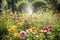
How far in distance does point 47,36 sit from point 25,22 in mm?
2017

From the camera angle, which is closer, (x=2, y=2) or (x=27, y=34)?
(x=27, y=34)

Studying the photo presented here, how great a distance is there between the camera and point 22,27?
711 cm

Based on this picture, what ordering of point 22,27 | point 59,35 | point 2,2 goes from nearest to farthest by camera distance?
point 59,35 < point 22,27 < point 2,2

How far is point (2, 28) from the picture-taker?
21.8 feet

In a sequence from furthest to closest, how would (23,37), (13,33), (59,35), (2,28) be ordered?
(2,28)
(13,33)
(23,37)
(59,35)

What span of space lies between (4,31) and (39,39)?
1488 mm

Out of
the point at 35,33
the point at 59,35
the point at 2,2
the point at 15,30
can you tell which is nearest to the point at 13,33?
the point at 15,30

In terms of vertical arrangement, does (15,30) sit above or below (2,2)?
above

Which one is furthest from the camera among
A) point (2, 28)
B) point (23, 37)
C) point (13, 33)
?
point (2, 28)

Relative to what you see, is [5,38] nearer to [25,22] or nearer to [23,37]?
[23,37]

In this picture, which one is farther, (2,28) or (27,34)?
(2,28)

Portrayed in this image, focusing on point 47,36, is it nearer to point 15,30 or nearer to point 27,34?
point 27,34

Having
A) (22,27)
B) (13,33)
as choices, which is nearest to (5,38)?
(13,33)

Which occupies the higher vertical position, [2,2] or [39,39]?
[39,39]
